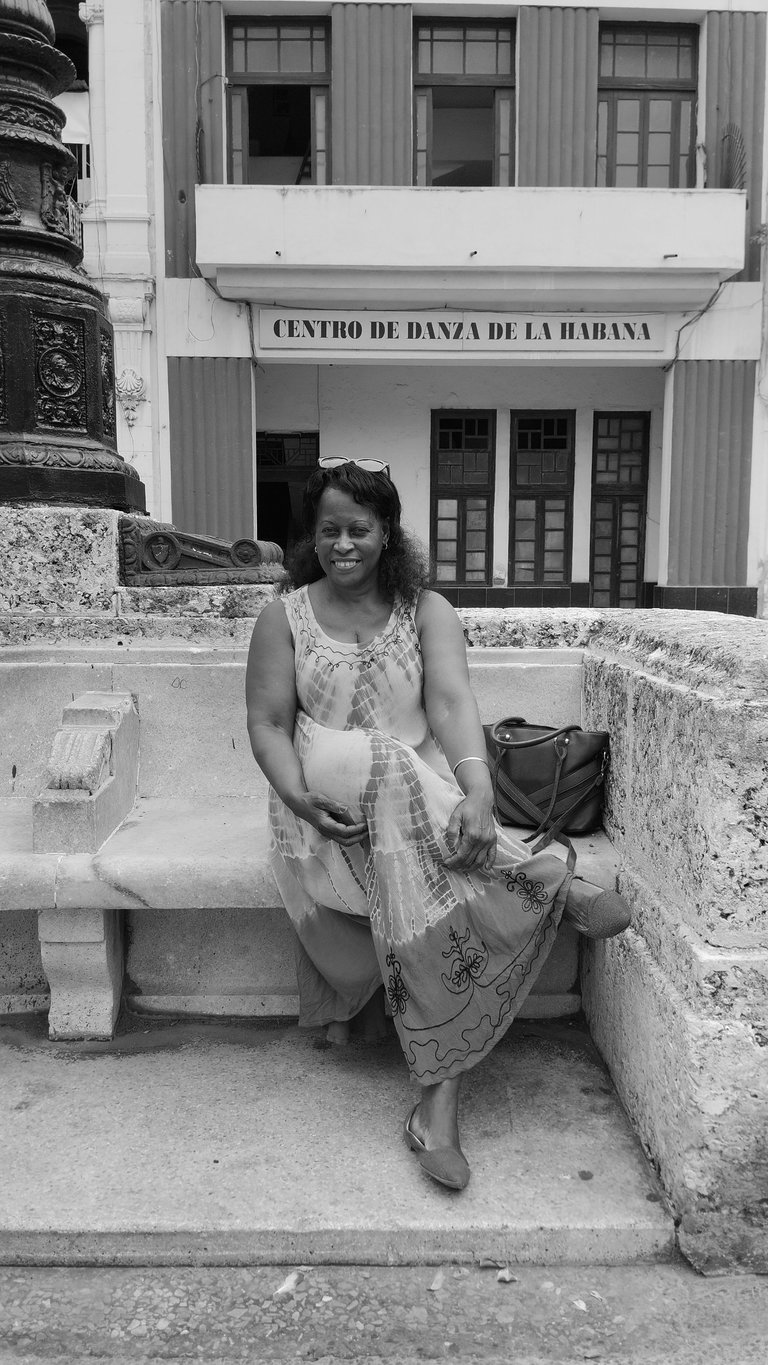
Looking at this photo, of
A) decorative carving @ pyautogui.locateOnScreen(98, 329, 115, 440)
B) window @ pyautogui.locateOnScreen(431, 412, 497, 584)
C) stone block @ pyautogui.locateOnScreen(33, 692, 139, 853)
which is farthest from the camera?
window @ pyautogui.locateOnScreen(431, 412, 497, 584)

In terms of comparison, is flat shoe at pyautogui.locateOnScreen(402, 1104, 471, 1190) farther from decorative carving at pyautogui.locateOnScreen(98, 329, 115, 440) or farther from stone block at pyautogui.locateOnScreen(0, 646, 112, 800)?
decorative carving at pyautogui.locateOnScreen(98, 329, 115, 440)

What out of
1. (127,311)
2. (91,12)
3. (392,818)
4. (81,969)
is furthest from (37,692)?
(91,12)

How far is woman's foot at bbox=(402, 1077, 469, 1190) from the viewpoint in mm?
2029

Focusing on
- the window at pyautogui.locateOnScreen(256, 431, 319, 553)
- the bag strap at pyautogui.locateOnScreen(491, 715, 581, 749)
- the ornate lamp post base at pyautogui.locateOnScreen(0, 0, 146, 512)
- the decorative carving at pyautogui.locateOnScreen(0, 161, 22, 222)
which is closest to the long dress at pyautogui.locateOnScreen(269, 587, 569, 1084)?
the bag strap at pyautogui.locateOnScreen(491, 715, 581, 749)

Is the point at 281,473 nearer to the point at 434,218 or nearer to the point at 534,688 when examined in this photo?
the point at 434,218

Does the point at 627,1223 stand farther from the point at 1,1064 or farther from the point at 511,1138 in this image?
the point at 1,1064

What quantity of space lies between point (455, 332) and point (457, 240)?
3.76 ft

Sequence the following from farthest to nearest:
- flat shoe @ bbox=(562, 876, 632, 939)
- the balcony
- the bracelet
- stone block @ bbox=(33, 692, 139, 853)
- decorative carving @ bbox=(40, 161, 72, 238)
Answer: the balcony
decorative carving @ bbox=(40, 161, 72, 238)
stone block @ bbox=(33, 692, 139, 853)
the bracelet
flat shoe @ bbox=(562, 876, 632, 939)

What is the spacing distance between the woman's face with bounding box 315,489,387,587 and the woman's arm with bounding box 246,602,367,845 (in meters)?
0.20

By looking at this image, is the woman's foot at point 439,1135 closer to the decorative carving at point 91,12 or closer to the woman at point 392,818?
the woman at point 392,818

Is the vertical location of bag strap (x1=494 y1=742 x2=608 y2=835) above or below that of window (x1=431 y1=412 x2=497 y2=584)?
below

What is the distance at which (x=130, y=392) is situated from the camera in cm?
1223

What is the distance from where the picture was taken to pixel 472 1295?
181 centimetres

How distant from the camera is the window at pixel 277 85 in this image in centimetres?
1232
